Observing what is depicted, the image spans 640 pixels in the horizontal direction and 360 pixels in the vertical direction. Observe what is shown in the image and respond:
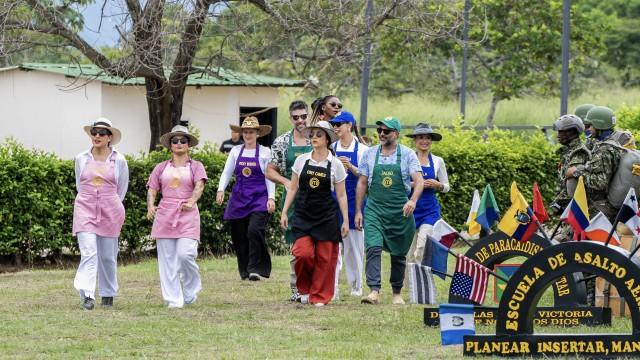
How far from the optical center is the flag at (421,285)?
9797 mm

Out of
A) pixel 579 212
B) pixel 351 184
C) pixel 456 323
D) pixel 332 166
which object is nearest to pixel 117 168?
pixel 332 166

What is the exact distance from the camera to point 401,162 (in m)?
11.9

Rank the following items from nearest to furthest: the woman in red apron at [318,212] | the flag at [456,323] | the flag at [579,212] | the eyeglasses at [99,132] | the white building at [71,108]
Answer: the flag at [456,323]
the flag at [579,212]
the eyeglasses at [99,132]
the woman in red apron at [318,212]
the white building at [71,108]

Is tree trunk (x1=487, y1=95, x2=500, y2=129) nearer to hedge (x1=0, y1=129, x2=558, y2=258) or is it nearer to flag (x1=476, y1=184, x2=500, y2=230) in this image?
hedge (x1=0, y1=129, x2=558, y2=258)

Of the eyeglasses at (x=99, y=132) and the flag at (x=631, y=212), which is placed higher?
the eyeglasses at (x=99, y=132)

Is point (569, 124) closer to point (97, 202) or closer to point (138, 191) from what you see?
point (97, 202)

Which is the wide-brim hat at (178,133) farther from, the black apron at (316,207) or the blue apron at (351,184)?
the blue apron at (351,184)

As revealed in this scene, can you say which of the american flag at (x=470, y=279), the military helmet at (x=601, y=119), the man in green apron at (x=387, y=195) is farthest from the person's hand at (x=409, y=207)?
the american flag at (x=470, y=279)

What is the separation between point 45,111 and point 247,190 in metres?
12.6

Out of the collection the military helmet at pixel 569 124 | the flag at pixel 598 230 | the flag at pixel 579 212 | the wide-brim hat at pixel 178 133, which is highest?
the military helmet at pixel 569 124

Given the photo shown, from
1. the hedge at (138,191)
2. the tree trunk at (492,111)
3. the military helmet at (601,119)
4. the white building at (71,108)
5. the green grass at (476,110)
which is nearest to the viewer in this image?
the military helmet at (601,119)

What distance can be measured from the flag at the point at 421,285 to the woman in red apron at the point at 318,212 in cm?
201

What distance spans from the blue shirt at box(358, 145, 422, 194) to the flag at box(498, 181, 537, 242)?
2.83 metres

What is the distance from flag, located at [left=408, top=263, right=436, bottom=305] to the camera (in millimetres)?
9797
